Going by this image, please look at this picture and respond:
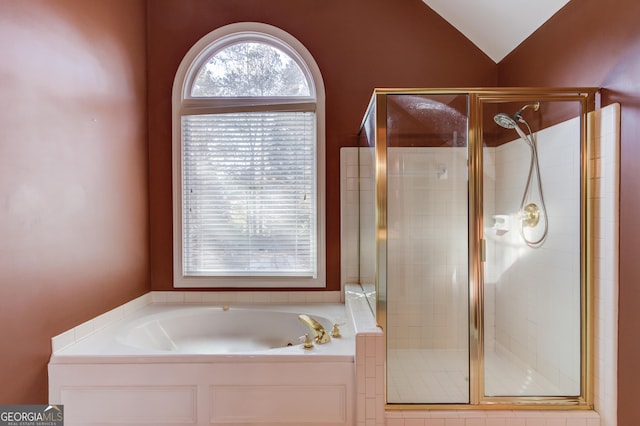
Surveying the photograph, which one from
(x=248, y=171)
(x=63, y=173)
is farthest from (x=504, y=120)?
(x=63, y=173)

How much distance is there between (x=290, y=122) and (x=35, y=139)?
4.86 ft

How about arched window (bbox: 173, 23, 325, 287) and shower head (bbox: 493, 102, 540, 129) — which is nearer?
shower head (bbox: 493, 102, 540, 129)

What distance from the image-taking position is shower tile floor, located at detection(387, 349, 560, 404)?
5.54ft

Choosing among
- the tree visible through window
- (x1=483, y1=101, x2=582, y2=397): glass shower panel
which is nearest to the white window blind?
the tree visible through window

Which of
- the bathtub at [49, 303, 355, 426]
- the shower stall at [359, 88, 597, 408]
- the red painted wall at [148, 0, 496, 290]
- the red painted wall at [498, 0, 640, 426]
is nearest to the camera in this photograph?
the red painted wall at [498, 0, 640, 426]

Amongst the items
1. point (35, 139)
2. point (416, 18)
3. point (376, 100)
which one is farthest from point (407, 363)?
point (416, 18)

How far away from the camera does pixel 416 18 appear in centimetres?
245

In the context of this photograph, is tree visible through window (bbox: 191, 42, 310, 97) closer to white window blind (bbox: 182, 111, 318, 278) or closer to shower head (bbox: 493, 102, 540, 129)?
white window blind (bbox: 182, 111, 318, 278)

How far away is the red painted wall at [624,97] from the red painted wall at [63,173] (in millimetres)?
2547

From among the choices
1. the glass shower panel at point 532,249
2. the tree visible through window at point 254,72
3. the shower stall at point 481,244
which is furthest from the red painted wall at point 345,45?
the glass shower panel at point 532,249

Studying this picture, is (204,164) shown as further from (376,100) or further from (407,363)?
(407,363)

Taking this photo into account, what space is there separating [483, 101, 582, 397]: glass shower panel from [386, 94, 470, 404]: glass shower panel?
0.13 m

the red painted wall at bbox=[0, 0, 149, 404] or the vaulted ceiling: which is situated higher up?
the vaulted ceiling

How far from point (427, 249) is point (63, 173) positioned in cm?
194
